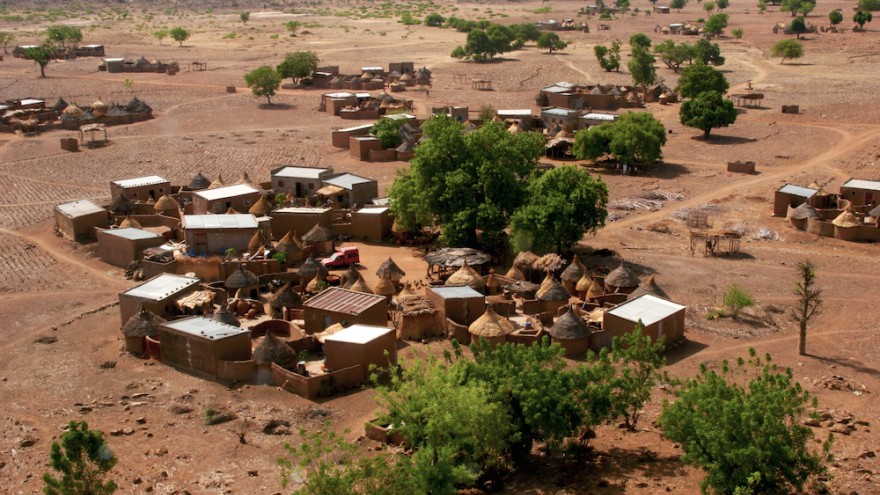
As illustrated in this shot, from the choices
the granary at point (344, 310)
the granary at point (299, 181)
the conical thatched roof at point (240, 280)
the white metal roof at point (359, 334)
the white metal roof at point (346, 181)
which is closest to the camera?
the white metal roof at point (359, 334)

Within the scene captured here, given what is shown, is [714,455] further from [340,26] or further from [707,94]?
[340,26]

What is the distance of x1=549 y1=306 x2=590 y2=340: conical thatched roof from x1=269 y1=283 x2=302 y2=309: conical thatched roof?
965 centimetres

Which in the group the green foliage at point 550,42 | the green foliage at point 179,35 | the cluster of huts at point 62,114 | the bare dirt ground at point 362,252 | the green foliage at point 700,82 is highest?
the green foliage at point 179,35

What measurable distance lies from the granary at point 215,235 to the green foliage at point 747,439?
971 inches

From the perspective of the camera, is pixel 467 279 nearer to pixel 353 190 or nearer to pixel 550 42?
pixel 353 190

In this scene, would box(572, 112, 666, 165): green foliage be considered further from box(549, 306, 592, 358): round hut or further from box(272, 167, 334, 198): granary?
box(549, 306, 592, 358): round hut

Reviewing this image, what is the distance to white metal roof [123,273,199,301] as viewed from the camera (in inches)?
1405

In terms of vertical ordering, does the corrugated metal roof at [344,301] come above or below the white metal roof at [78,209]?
below

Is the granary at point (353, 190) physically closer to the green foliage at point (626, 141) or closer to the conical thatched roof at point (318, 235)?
the conical thatched roof at point (318, 235)

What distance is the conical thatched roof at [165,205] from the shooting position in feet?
164

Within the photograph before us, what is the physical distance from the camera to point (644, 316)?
33.2 metres

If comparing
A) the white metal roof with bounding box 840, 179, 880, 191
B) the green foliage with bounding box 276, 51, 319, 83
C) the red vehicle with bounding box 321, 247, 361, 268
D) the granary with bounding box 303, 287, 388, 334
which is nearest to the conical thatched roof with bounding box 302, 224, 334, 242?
the red vehicle with bounding box 321, 247, 361, 268

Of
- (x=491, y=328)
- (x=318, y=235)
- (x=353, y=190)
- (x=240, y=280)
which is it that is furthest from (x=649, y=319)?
(x=353, y=190)

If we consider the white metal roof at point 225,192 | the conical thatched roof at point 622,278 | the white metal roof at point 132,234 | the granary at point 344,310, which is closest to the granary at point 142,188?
the white metal roof at point 225,192
